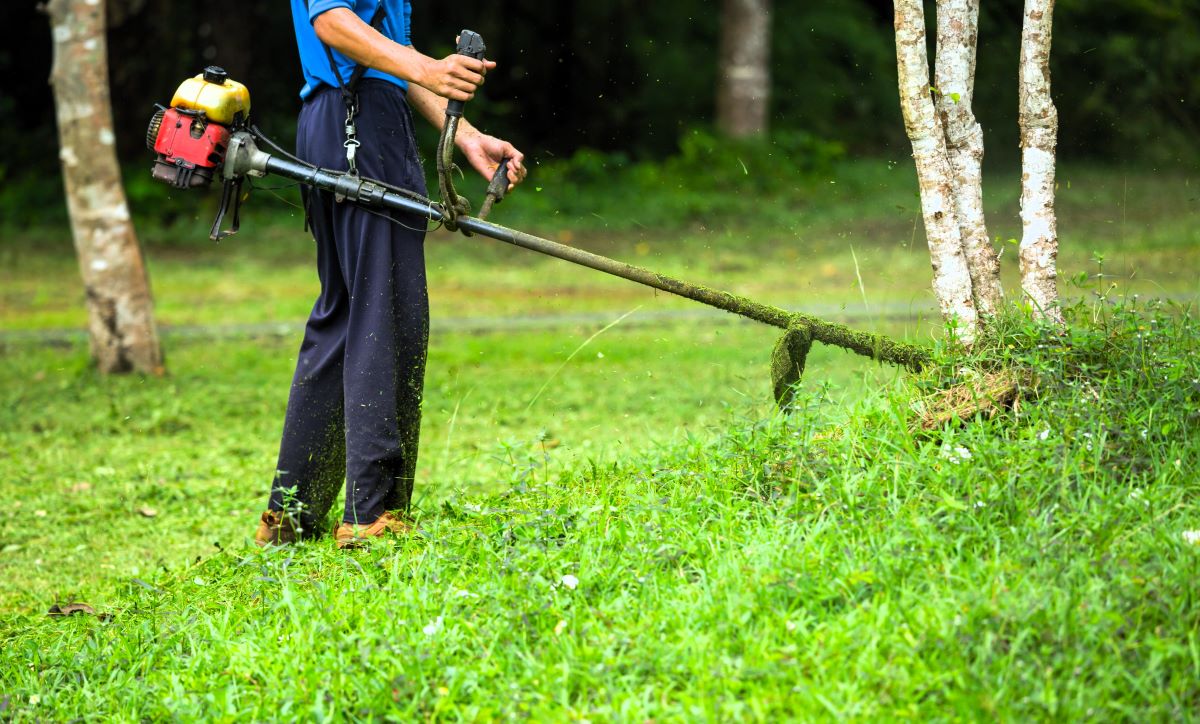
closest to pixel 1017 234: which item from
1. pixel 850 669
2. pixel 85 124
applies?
pixel 85 124

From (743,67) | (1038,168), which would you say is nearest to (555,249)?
(1038,168)

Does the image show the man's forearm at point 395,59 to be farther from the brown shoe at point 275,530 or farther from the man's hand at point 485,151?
the brown shoe at point 275,530

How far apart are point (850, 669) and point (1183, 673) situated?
27.1 inches

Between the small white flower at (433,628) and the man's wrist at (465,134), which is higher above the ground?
the man's wrist at (465,134)

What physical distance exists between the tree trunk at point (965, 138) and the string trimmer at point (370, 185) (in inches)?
14.3

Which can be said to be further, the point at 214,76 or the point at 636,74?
the point at 636,74

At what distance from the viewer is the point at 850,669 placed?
9.11ft

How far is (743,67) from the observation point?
17.7 m

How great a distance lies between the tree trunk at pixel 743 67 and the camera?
17.5 meters

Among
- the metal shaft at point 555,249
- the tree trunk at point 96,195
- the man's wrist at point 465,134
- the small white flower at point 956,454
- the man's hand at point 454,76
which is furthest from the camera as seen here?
the tree trunk at point 96,195

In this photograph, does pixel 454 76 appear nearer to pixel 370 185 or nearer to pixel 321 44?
pixel 370 185

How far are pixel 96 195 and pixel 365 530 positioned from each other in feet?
15.7

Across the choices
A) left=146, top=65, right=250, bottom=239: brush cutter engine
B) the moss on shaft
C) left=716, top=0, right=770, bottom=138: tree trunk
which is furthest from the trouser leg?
left=716, top=0, right=770, bottom=138: tree trunk

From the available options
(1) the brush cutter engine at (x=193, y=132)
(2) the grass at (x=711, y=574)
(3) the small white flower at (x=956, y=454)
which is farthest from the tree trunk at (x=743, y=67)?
(3) the small white flower at (x=956, y=454)
